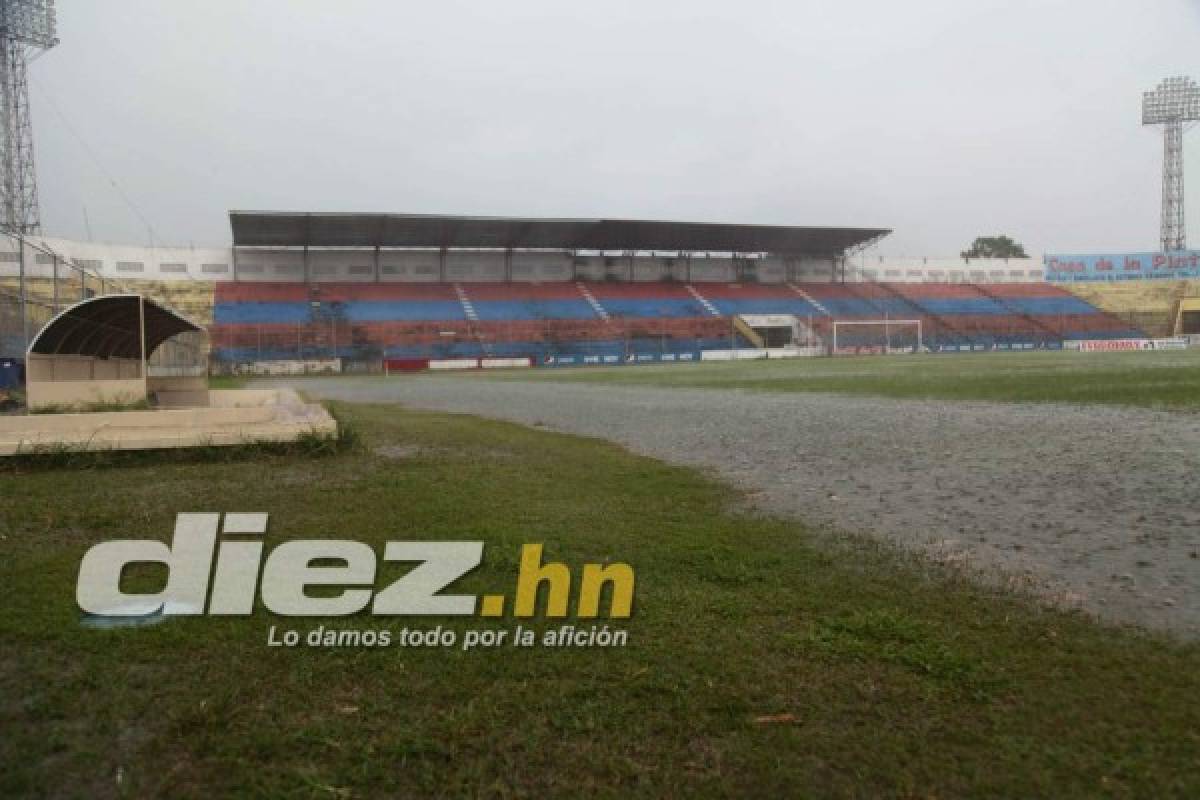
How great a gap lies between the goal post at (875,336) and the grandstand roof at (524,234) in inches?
342

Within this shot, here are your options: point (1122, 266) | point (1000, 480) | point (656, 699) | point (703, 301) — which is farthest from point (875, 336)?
point (656, 699)

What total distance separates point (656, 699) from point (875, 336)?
66108mm

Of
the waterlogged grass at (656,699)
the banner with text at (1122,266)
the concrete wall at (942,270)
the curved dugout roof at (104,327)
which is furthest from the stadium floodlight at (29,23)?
the banner with text at (1122,266)

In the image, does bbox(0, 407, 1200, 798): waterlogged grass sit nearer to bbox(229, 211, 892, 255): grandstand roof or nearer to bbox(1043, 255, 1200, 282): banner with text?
bbox(229, 211, 892, 255): grandstand roof

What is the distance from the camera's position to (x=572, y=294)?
218 ft

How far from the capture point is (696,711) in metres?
2.41

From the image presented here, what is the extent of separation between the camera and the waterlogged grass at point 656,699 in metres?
2.09

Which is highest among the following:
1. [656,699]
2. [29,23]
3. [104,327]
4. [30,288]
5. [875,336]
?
[29,23]

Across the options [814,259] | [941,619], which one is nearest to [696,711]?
[941,619]

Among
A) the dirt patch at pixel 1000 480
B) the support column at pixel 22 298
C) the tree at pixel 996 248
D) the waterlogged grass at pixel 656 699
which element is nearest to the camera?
the waterlogged grass at pixel 656 699

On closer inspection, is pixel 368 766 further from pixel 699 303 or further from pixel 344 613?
pixel 699 303

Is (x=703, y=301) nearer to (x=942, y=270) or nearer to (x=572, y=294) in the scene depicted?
(x=572, y=294)

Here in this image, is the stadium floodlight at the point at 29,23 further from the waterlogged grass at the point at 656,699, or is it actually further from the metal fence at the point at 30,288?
the waterlogged grass at the point at 656,699

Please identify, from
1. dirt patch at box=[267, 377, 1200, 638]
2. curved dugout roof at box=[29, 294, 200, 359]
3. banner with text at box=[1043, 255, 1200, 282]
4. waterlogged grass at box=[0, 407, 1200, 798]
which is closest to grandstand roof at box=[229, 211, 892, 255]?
banner with text at box=[1043, 255, 1200, 282]
